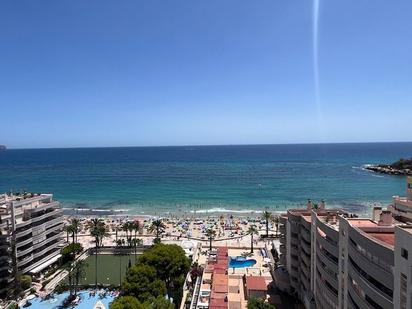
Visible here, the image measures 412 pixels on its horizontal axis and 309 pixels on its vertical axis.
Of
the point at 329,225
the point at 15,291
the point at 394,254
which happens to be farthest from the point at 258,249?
the point at 394,254

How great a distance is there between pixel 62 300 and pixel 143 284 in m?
14.0

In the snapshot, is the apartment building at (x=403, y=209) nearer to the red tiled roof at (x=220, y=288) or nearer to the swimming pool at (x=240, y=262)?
the swimming pool at (x=240, y=262)

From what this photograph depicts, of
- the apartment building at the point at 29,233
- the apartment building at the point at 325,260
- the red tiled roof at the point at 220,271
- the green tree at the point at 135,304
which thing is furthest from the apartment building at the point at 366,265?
the apartment building at the point at 29,233

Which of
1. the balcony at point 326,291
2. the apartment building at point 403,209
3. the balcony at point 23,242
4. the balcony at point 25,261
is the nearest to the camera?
the balcony at point 326,291

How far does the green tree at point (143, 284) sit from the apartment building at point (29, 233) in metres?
20.1

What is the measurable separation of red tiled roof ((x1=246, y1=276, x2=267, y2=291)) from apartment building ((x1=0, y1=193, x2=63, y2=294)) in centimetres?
3341

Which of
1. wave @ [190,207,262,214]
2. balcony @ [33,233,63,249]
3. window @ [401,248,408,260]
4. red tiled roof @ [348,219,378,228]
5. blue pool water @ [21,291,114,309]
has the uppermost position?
window @ [401,248,408,260]

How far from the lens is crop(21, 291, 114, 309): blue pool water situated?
47178mm

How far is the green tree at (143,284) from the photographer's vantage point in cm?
4262

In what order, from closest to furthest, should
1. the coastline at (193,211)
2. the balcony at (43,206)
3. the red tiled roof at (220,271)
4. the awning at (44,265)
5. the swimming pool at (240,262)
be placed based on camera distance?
the red tiled roof at (220,271), the awning at (44,265), the balcony at (43,206), the swimming pool at (240,262), the coastline at (193,211)

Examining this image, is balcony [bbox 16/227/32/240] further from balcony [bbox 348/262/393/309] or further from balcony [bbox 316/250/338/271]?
balcony [bbox 348/262/393/309]

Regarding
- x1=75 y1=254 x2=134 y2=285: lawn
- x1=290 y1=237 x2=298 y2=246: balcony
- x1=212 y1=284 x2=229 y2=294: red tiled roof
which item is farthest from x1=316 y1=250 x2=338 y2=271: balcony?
x1=75 y1=254 x2=134 y2=285: lawn

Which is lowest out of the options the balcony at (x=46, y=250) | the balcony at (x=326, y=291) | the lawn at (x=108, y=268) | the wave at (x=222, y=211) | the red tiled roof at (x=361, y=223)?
the wave at (x=222, y=211)

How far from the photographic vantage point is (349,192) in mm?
139750
